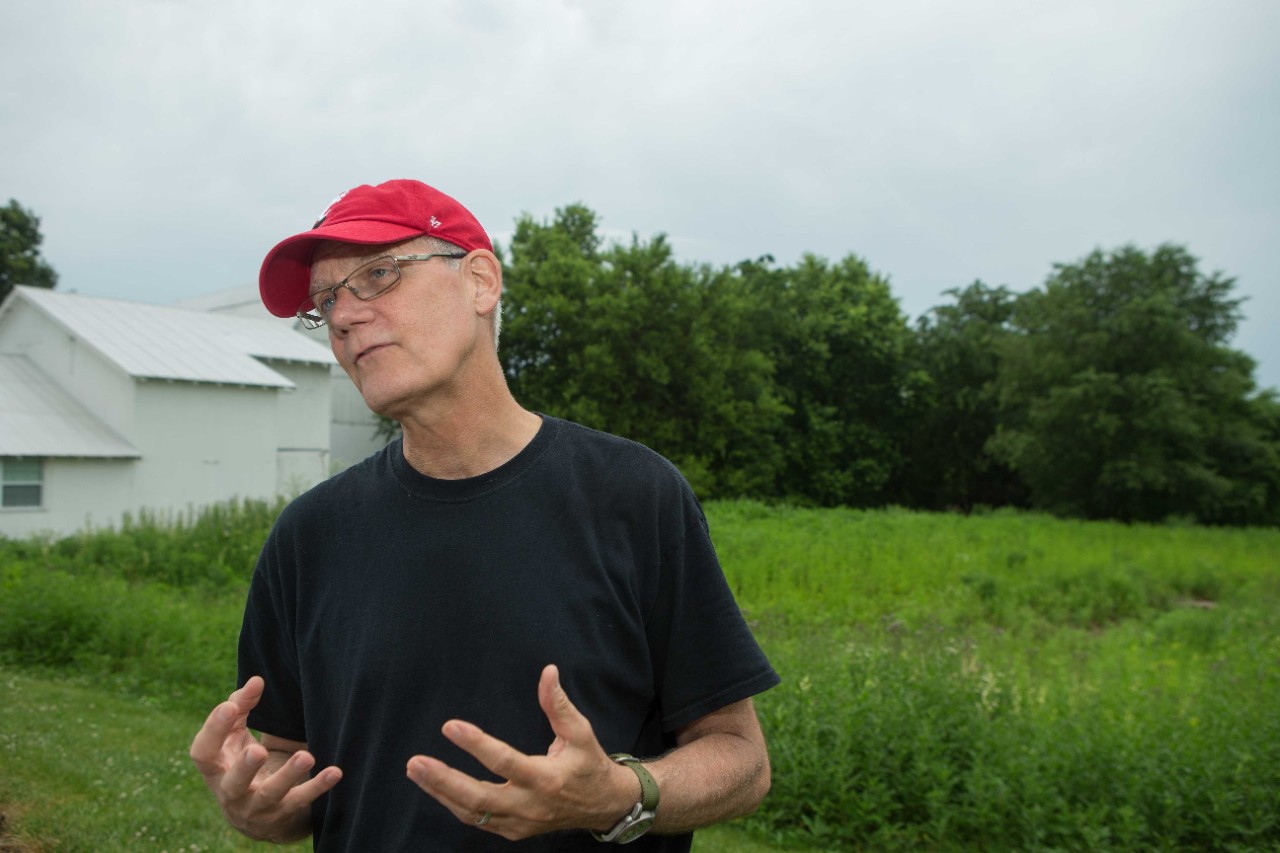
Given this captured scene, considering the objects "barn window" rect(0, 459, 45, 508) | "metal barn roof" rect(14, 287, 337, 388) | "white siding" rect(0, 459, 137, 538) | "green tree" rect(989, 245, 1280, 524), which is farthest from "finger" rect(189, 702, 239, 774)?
"green tree" rect(989, 245, 1280, 524)

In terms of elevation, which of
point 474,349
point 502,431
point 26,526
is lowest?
point 26,526

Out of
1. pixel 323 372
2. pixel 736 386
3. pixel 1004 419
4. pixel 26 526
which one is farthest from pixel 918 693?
pixel 1004 419

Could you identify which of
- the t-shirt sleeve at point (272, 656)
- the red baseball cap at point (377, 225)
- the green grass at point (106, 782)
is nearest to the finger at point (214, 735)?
the t-shirt sleeve at point (272, 656)

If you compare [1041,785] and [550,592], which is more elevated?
[550,592]

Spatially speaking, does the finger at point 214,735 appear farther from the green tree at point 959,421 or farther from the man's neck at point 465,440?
the green tree at point 959,421

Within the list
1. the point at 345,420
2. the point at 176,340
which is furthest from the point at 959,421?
the point at 176,340

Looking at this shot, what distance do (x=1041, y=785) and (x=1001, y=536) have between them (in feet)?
49.3

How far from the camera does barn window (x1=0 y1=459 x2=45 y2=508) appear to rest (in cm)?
2067

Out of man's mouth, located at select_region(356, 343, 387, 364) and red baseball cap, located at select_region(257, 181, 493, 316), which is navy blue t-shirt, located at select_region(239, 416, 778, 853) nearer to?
man's mouth, located at select_region(356, 343, 387, 364)

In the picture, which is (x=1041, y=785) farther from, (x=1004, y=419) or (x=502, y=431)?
(x=1004, y=419)

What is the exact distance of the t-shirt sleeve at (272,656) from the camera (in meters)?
2.11

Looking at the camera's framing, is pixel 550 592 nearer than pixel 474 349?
Yes

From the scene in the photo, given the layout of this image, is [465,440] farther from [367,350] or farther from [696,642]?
[696,642]

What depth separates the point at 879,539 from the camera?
18.8 m
